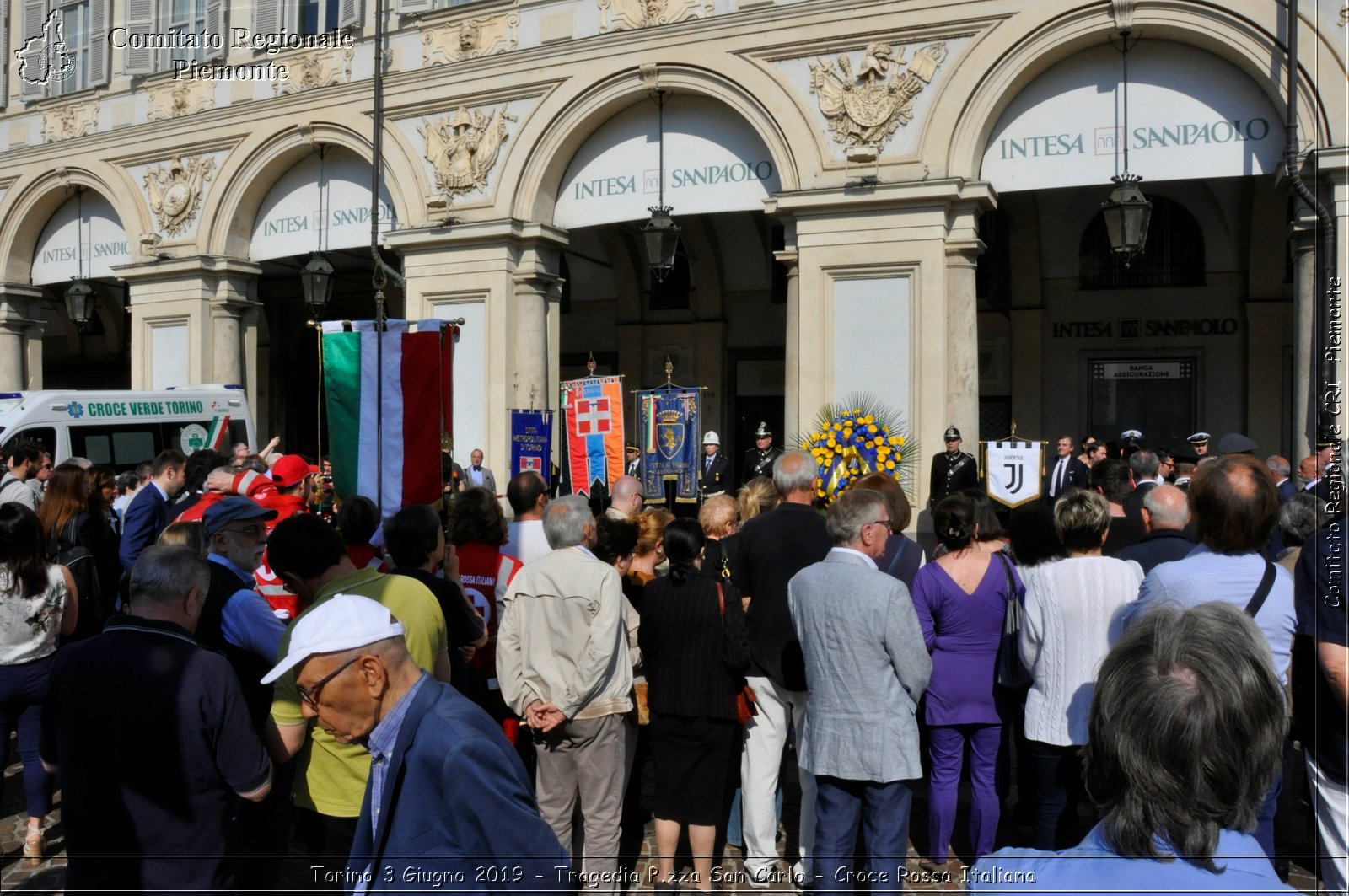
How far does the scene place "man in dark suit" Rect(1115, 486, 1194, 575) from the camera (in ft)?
16.0

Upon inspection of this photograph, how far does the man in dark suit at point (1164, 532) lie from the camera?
488 cm

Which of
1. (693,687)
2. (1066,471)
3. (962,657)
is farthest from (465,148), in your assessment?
(962,657)

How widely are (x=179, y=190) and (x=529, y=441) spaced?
348 inches

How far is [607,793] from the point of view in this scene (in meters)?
4.73

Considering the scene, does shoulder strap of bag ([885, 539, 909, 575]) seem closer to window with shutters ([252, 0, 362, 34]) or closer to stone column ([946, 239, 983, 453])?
stone column ([946, 239, 983, 453])

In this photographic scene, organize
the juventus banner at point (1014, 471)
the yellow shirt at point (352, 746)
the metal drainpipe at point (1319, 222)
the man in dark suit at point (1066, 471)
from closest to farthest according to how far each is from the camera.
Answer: the yellow shirt at point (352, 746)
the metal drainpipe at point (1319, 222)
the juventus banner at point (1014, 471)
the man in dark suit at point (1066, 471)

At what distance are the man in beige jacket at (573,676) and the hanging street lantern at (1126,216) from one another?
817 cm

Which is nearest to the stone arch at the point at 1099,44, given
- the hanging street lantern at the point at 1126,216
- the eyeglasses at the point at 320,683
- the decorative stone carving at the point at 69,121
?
the hanging street lantern at the point at 1126,216

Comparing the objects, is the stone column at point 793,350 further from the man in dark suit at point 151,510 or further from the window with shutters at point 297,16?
the window with shutters at point 297,16

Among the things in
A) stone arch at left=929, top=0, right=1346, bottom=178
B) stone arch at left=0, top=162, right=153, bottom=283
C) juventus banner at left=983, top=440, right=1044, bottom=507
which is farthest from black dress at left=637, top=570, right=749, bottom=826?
stone arch at left=0, top=162, right=153, bottom=283

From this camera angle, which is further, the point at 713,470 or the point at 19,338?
the point at 19,338

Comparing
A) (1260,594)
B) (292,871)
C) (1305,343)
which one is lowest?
(292,871)

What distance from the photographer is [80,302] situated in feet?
59.1

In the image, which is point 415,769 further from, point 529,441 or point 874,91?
point 874,91
